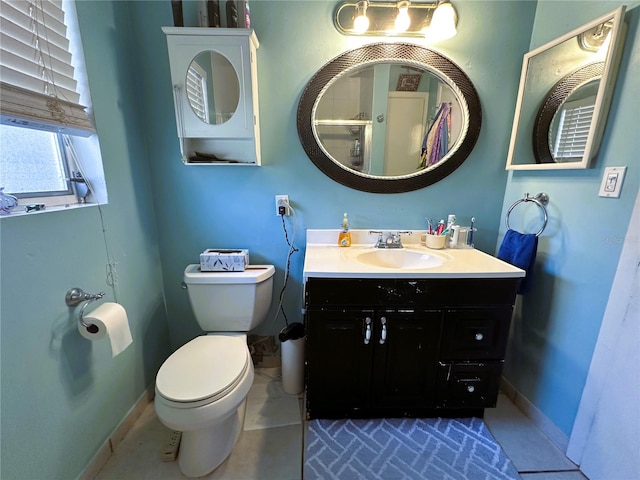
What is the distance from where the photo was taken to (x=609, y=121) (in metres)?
1.03

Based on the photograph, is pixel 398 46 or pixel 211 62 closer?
pixel 211 62

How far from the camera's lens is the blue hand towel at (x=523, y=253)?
128 centimetres

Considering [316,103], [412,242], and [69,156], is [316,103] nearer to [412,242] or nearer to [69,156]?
[412,242]

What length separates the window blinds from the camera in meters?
0.82

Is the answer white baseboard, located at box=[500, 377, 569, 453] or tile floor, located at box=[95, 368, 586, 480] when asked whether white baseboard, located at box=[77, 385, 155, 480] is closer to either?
tile floor, located at box=[95, 368, 586, 480]

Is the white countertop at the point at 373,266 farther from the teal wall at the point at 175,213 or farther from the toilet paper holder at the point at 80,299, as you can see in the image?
the toilet paper holder at the point at 80,299

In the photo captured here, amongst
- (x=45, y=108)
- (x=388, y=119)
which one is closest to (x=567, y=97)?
(x=388, y=119)

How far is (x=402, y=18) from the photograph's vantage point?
132cm

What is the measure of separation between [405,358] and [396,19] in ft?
5.24

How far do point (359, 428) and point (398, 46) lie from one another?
6.20ft

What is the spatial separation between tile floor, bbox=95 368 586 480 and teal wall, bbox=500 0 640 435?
0.14 meters

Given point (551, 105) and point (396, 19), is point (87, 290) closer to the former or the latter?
point (396, 19)

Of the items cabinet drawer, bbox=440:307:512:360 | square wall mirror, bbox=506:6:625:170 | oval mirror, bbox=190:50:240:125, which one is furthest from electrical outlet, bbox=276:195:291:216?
square wall mirror, bbox=506:6:625:170

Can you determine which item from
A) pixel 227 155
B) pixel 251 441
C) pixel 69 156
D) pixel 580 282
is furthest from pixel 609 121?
pixel 69 156
